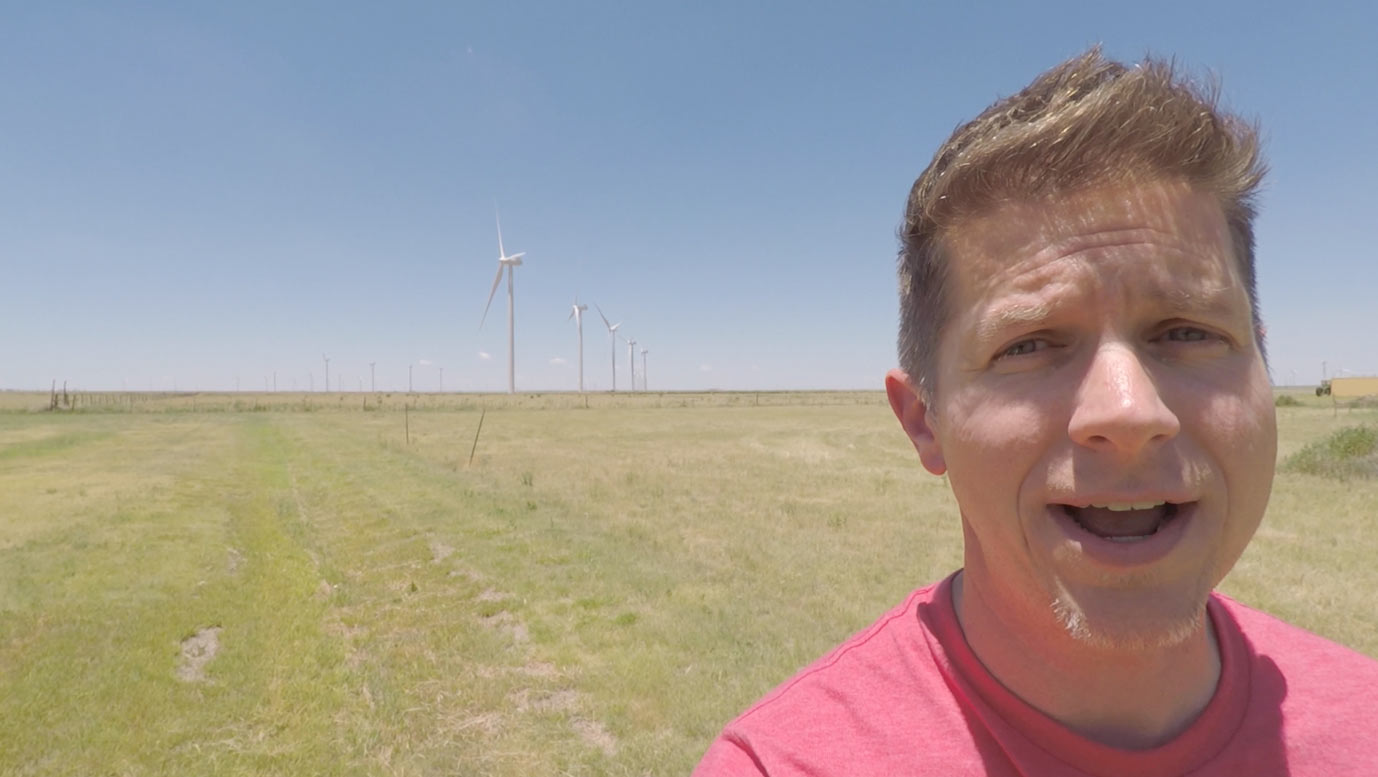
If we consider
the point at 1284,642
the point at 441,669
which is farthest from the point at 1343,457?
the point at 1284,642

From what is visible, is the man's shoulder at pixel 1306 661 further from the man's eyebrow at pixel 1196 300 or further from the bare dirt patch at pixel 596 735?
the bare dirt patch at pixel 596 735

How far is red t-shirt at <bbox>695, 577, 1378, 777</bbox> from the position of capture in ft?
4.72

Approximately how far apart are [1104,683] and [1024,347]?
0.74 meters

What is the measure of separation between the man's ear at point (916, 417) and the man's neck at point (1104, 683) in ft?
1.32

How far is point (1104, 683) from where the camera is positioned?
1.48m

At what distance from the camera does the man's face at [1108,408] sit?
127 cm

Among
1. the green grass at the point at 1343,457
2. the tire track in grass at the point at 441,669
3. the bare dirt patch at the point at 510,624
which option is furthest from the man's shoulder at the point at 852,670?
the green grass at the point at 1343,457

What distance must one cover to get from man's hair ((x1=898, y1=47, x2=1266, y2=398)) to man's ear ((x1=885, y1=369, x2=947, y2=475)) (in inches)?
5.8

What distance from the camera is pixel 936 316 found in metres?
1.65

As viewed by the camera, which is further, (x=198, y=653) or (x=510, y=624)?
(x=510, y=624)

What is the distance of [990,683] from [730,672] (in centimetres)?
579

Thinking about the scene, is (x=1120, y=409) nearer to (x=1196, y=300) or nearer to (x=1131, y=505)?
(x=1131, y=505)

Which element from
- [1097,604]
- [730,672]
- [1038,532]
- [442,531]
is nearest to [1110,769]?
[1097,604]

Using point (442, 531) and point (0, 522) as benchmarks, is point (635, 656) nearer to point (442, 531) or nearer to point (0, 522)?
point (442, 531)
